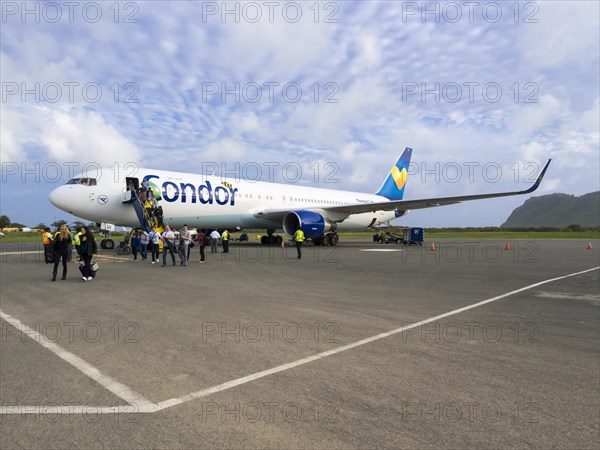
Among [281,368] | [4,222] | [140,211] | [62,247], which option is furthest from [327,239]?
[4,222]

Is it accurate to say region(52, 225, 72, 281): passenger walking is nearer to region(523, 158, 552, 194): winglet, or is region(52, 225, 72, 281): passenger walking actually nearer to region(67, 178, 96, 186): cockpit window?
region(67, 178, 96, 186): cockpit window

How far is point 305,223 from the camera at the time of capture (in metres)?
24.8

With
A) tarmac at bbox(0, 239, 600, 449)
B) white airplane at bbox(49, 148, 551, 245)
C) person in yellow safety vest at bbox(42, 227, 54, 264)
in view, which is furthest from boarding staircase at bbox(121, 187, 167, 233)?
tarmac at bbox(0, 239, 600, 449)

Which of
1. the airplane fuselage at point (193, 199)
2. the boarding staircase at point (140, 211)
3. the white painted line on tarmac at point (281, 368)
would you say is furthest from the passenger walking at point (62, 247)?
the airplane fuselage at point (193, 199)

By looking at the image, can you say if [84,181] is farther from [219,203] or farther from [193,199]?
[219,203]

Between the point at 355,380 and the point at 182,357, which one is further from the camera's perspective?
the point at 182,357

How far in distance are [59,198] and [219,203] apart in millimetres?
8159

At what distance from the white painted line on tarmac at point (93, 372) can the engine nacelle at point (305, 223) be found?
19282mm

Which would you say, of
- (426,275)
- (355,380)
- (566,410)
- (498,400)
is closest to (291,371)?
(355,380)

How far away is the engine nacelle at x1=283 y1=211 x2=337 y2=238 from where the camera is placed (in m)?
24.8

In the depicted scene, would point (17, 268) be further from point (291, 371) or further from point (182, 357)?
point (291, 371)

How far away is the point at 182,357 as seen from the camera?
467 centimetres

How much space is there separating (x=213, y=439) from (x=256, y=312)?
424 cm

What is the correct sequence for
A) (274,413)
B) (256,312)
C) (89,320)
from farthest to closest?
(256,312) < (89,320) < (274,413)
